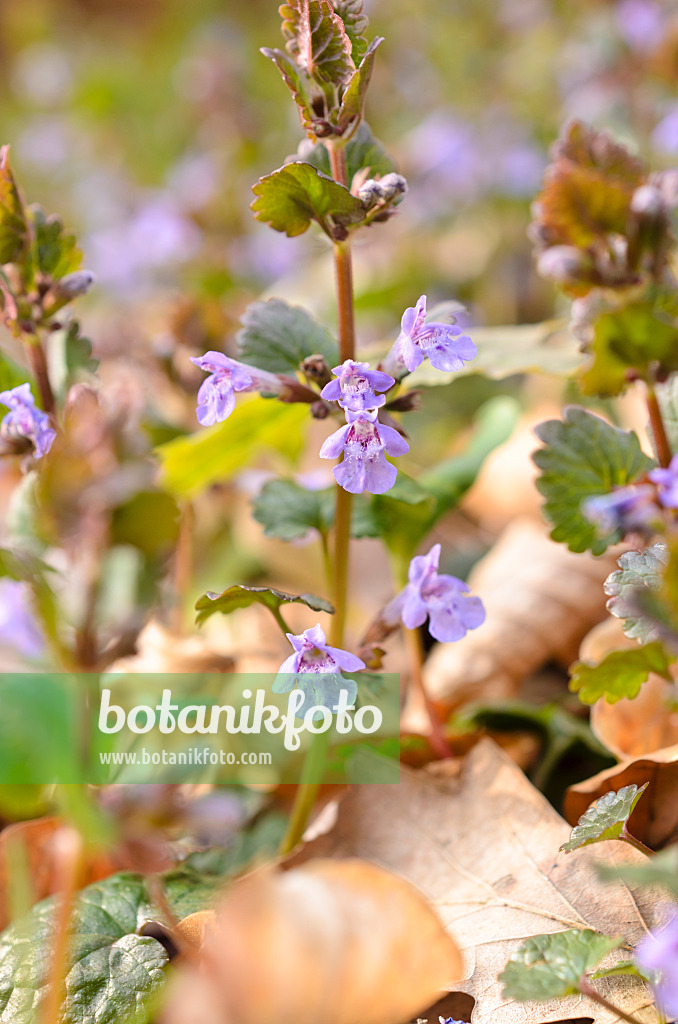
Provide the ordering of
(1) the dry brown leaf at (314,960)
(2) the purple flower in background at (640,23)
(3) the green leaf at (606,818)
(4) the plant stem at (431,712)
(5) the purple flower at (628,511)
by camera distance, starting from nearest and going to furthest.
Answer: (1) the dry brown leaf at (314,960) → (5) the purple flower at (628,511) → (3) the green leaf at (606,818) → (4) the plant stem at (431,712) → (2) the purple flower in background at (640,23)

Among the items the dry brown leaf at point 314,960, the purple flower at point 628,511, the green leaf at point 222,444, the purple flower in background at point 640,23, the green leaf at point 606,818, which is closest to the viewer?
the dry brown leaf at point 314,960

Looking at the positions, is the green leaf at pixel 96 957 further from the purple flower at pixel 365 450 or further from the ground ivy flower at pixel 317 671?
the purple flower at pixel 365 450

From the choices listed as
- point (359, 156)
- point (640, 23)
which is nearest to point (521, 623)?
point (359, 156)

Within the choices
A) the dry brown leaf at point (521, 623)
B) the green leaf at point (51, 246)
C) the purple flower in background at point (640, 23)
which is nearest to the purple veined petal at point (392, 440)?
the green leaf at point (51, 246)

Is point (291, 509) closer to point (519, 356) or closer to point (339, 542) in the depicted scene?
point (339, 542)

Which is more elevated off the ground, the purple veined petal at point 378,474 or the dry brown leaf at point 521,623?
the purple veined petal at point 378,474

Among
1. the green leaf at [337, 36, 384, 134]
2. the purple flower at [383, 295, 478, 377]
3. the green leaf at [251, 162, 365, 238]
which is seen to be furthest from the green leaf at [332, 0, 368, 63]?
the purple flower at [383, 295, 478, 377]

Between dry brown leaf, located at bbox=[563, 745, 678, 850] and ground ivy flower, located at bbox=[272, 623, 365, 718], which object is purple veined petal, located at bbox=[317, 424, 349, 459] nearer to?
ground ivy flower, located at bbox=[272, 623, 365, 718]
